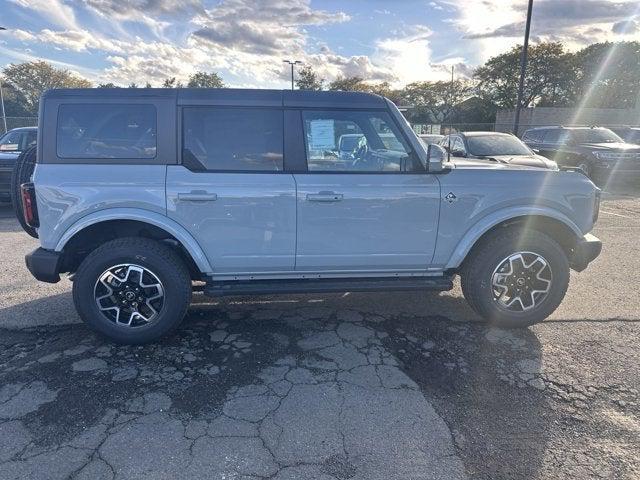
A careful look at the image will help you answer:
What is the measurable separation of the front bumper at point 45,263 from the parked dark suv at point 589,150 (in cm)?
1286

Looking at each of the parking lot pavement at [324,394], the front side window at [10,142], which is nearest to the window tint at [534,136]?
the parking lot pavement at [324,394]

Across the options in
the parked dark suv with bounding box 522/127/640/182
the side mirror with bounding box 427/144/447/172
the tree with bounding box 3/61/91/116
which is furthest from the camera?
the tree with bounding box 3/61/91/116

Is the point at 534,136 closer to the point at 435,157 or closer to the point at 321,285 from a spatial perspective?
the point at 435,157

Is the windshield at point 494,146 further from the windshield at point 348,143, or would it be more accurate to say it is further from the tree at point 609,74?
the tree at point 609,74

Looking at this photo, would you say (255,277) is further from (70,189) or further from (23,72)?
(23,72)

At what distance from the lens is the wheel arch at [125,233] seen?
11.1ft

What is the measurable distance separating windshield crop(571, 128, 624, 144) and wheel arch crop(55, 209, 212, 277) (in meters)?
13.7

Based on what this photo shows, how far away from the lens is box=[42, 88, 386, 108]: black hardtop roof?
343 centimetres

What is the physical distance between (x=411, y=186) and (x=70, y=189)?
2.67 m

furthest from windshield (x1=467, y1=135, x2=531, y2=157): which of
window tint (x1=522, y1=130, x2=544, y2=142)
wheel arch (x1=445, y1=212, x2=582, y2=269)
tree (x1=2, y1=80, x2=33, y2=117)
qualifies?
tree (x1=2, y1=80, x2=33, y2=117)

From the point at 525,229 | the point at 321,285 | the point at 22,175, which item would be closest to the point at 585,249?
the point at 525,229

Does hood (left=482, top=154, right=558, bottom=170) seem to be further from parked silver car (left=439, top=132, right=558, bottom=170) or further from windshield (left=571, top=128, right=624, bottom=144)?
windshield (left=571, top=128, right=624, bottom=144)

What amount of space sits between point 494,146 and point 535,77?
41.9 m

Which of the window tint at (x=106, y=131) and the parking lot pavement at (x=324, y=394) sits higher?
the window tint at (x=106, y=131)
